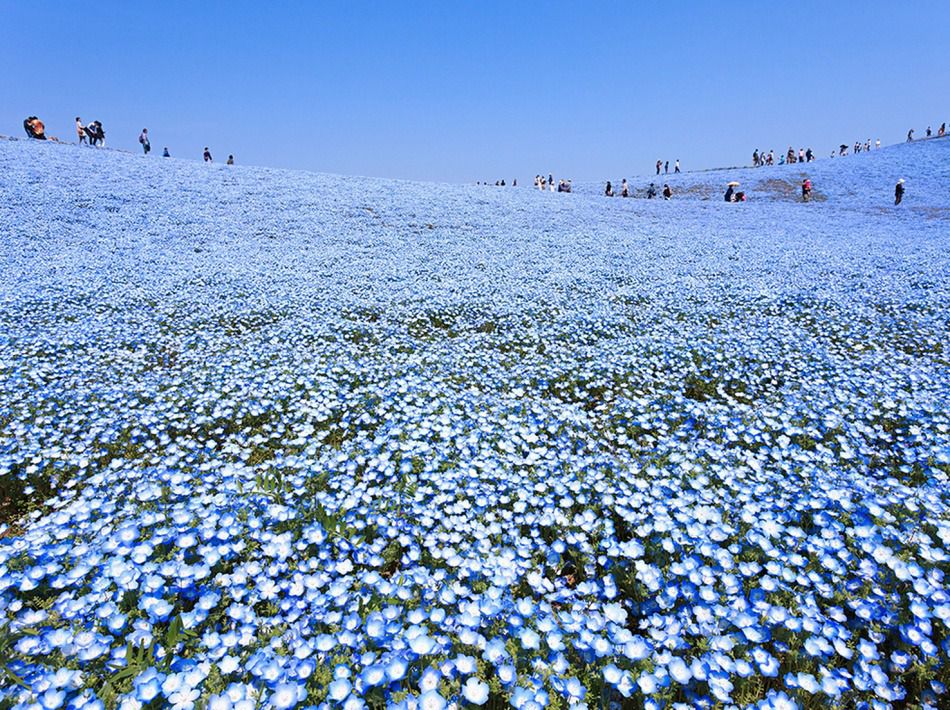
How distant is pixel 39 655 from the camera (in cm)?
245

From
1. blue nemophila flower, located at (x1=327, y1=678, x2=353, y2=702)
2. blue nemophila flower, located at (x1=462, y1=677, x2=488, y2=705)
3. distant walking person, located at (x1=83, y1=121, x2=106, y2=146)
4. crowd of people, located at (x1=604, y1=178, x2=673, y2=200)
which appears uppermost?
distant walking person, located at (x1=83, y1=121, x2=106, y2=146)

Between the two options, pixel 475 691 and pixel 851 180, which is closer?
pixel 475 691

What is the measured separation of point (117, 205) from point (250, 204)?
4757 millimetres

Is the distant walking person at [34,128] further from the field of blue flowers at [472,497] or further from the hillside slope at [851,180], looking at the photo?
the hillside slope at [851,180]

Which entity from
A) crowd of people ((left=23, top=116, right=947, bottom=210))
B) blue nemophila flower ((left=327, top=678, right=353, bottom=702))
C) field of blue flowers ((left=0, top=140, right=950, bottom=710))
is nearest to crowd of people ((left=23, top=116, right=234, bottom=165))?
crowd of people ((left=23, top=116, right=947, bottom=210))

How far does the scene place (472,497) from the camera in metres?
3.89

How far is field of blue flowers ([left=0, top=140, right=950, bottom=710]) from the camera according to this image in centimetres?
245

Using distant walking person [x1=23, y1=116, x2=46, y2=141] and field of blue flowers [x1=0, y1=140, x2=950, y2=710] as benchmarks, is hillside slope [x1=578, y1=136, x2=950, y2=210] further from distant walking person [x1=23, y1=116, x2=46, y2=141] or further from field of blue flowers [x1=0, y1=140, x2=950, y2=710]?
distant walking person [x1=23, y1=116, x2=46, y2=141]

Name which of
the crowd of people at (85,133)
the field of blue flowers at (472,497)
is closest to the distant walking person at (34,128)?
the crowd of people at (85,133)

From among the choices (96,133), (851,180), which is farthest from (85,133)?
(851,180)

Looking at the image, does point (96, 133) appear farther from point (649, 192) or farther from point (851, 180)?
point (851, 180)

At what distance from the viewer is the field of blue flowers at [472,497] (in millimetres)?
2453

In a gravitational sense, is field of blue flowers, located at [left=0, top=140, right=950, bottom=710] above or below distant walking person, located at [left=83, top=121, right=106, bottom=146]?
below

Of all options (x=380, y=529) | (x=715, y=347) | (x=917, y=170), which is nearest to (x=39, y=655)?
(x=380, y=529)
